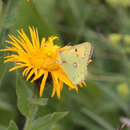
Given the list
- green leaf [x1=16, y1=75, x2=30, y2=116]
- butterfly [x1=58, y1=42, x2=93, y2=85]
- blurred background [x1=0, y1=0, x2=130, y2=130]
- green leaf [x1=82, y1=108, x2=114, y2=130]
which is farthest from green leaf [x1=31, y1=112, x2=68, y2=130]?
green leaf [x1=82, y1=108, x2=114, y2=130]

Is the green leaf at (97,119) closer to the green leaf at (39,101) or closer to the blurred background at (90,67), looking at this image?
the blurred background at (90,67)

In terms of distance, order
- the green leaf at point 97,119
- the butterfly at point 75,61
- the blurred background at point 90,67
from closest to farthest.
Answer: the butterfly at point 75,61 → the blurred background at point 90,67 → the green leaf at point 97,119

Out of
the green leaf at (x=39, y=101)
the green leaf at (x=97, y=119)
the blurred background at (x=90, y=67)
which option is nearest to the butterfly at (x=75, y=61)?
the green leaf at (x=39, y=101)

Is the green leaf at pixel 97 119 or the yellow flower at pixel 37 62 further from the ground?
the yellow flower at pixel 37 62

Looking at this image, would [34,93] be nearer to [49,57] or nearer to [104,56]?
[49,57]

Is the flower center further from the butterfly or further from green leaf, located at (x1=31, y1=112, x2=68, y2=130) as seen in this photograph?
green leaf, located at (x1=31, y1=112, x2=68, y2=130)

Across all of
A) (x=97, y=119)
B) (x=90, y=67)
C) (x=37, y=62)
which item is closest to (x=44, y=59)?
(x=37, y=62)

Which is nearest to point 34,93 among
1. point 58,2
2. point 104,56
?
point 104,56

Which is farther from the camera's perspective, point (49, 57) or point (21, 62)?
point (49, 57)
